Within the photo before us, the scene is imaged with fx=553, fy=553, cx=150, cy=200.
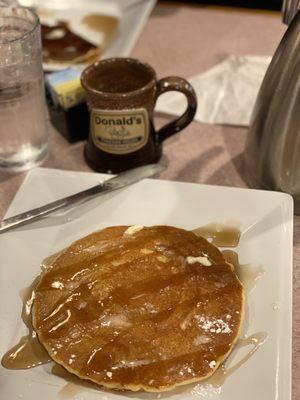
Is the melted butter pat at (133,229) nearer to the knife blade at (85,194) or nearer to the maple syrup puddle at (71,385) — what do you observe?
the knife blade at (85,194)

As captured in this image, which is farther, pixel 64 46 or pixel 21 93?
pixel 64 46

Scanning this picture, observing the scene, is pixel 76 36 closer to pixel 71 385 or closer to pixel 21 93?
pixel 21 93

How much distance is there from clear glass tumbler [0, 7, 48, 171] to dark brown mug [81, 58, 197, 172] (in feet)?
0.30

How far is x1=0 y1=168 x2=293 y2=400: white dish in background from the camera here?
0.61m

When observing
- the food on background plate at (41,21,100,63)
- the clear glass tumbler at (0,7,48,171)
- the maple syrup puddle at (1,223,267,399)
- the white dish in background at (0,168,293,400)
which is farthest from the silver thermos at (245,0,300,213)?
the food on background plate at (41,21,100,63)

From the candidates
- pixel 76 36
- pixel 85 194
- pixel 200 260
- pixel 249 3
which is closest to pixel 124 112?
pixel 85 194

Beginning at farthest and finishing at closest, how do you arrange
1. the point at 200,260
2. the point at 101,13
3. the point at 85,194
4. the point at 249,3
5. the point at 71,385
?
1. the point at 249,3
2. the point at 101,13
3. the point at 85,194
4. the point at 200,260
5. the point at 71,385

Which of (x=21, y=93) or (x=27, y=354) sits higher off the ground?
(x=21, y=93)

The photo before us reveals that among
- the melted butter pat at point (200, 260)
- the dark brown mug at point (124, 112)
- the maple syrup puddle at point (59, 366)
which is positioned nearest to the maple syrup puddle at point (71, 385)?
the maple syrup puddle at point (59, 366)

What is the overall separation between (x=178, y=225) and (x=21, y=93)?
345 mm

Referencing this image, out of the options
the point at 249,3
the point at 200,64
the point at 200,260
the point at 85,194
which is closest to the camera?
the point at 200,260

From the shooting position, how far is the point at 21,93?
907mm

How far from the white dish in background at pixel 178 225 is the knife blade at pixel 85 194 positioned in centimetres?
1

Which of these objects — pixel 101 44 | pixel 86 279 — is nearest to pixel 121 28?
pixel 101 44
